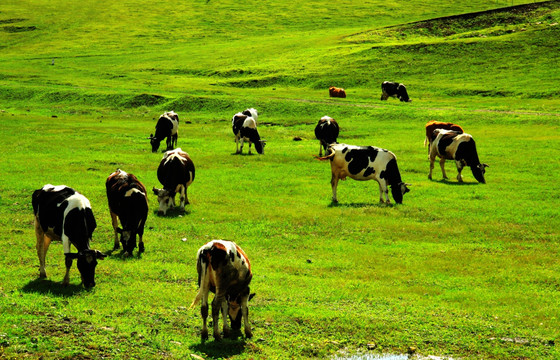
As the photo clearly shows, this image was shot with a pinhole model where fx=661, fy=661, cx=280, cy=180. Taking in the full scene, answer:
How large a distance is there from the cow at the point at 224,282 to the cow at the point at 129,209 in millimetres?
6107

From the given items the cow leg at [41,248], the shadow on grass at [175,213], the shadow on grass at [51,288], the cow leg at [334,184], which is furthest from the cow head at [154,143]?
the shadow on grass at [51,288]

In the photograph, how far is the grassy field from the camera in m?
12.9

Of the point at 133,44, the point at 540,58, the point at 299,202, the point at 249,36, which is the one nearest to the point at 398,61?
the point at 540,58

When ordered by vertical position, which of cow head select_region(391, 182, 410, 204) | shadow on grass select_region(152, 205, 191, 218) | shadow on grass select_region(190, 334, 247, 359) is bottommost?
shadow on grass select_region(152, 205, 191, 218)

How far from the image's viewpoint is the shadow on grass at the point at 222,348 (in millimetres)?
11727

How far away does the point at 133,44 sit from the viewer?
108 meters

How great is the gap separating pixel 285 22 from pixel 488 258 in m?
104

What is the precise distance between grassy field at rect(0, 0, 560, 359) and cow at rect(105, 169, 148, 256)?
0.60 metres

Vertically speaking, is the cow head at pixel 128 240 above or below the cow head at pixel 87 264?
below

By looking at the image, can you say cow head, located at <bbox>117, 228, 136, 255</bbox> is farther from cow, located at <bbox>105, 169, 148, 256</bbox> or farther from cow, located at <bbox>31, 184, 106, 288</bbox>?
cow, located at <bbox>31, 184, 106, 288</bbox>

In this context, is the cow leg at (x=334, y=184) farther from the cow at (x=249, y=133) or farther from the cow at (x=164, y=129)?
the cow at (x=164, y=129)

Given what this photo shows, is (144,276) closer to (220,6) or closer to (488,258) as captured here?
(488,258)

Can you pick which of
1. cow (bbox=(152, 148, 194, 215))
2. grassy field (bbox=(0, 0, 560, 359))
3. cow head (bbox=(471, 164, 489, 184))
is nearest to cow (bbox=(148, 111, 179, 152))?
grassy field (bbox=(0, 0, 560, 359))

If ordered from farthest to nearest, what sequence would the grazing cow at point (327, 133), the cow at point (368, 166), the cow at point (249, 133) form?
1. the cow at point (249, 133)
2. the grazing cow at point (327, 133)
3. the cow at point (368, 166)
